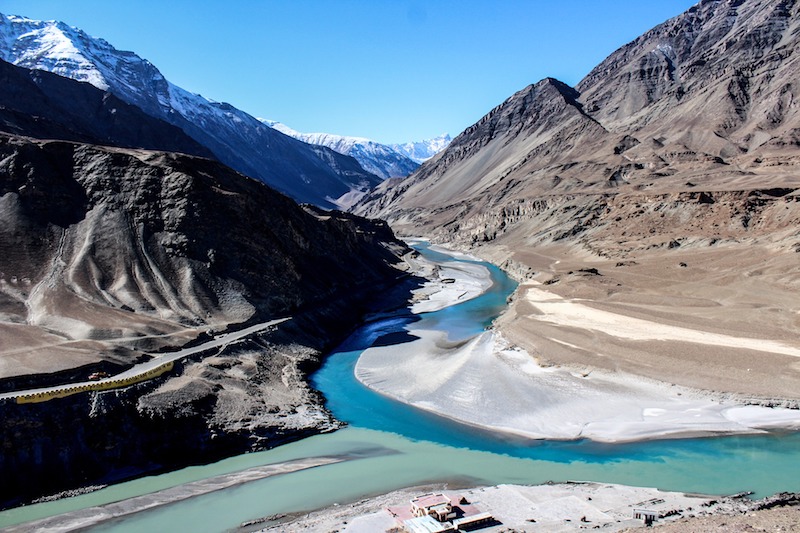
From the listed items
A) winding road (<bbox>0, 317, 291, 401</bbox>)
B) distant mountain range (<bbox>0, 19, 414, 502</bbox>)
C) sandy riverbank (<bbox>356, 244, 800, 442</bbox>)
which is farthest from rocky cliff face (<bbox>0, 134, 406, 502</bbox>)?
sandy riverbank (<bbox>356, 244, 800, 442</bbox>)

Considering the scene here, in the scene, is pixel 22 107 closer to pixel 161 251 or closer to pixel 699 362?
pixel 161 251

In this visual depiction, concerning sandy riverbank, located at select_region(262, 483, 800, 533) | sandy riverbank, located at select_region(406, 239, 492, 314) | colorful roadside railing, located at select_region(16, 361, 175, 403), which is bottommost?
sandy riverbank, located at select_region(262, 483, 800, 533)

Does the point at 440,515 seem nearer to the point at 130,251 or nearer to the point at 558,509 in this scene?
the point at 558,509

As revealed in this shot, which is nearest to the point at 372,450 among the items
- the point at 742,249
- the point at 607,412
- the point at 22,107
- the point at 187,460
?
the point at 187,460

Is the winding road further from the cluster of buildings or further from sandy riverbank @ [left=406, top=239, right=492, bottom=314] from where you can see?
sandy riverbank @ [left=406, top=239, right=492, bottom=314]

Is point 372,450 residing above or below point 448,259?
below
